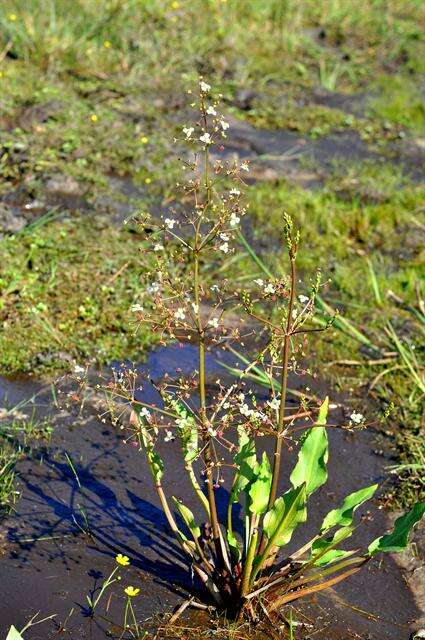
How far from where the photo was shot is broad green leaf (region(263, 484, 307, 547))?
120 inches

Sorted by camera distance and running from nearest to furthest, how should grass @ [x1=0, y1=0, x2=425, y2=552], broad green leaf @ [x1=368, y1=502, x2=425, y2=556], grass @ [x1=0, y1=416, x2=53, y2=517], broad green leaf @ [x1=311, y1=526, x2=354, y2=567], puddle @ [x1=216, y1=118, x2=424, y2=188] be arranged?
broad green leaf @ [x1=368, y1=502, x2=425, y2=556] → broad green leaf @ [x1=311, y1=526, x2=354, y2=567] → grass @ [x1=0, y1=416, x2=53, y2=517] → grass @ [x1=0, y1=0, x2=425, y2=552] → puddle @ [x1=216, y1=118, x2=424, y2=188]

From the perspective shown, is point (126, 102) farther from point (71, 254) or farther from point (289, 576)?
point (289, 576)

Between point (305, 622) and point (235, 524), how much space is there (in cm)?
59

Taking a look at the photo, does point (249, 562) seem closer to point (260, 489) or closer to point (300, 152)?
point (260, 489)

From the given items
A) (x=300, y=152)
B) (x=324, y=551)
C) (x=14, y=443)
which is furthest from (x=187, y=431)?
(x=300, y=152)

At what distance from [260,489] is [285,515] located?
127mm

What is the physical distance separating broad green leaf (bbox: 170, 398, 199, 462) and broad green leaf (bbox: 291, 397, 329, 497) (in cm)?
34

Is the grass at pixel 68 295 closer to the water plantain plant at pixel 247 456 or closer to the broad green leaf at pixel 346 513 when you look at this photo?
the water plantain plant at pixel 247 456

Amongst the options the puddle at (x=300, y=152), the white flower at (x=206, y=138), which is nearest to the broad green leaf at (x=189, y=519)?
the white flower at (x=206, y=138)

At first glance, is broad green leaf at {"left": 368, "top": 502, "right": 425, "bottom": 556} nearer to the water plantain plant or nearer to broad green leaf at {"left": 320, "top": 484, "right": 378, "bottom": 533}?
the water plantain plant

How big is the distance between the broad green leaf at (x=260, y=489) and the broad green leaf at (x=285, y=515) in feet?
0.14

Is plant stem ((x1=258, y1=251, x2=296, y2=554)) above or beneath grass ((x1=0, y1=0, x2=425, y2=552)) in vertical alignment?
above

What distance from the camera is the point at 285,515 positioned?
3.09m

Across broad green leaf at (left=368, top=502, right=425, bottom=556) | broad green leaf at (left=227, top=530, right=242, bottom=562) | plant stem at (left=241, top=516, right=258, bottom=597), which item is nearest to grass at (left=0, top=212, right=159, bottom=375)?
broad green leaf at (left=227, top=530, right=242, bottom=562)
